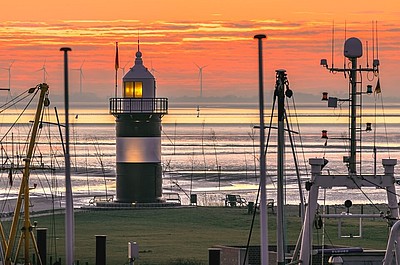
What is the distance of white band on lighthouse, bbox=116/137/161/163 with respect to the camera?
202ft

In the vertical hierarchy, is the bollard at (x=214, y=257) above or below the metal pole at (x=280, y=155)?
below

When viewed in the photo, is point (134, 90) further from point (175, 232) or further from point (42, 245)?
point (42, 245)

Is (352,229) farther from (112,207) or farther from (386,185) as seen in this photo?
(386,185)

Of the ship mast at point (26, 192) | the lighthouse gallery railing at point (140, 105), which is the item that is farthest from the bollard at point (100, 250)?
the lighthouse gallery railing at point (140, 105)

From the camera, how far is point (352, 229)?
171 ft

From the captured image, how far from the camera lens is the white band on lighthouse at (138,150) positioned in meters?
61.5

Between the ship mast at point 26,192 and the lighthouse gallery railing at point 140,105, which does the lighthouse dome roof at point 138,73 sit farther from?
the ship mast at point 26,192

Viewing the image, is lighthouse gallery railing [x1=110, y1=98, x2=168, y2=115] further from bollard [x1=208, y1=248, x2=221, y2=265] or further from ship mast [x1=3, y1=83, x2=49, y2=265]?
bollard [x1=208, y1=248, x2=221, y2=265]

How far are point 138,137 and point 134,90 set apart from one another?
2142 mm

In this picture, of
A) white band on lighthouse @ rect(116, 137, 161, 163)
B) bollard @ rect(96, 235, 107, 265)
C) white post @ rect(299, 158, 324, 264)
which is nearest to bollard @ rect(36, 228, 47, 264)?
bollard @ rect(96, 235, 107, 265)

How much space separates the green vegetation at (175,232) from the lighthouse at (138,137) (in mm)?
1481

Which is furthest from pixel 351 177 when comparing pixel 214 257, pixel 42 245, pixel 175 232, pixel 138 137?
pixel 138 137

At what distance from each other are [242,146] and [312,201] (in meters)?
150

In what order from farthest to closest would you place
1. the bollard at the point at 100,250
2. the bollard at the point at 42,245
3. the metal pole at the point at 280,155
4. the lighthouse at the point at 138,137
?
1. the lighthouse at the point at 138,137
2. the bollard at the point at 42,245
3. the bollard at the point at 100,250
4. the metal pole at the point at 280,155
